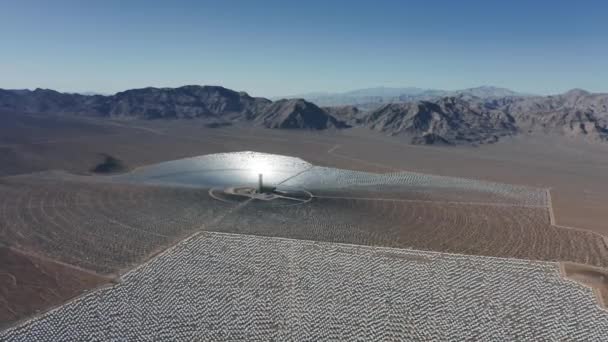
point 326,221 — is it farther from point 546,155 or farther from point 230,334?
point 546,155

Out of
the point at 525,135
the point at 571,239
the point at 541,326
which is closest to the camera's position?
the point at 541,326

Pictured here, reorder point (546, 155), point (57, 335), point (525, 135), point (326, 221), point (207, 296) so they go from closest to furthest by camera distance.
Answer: point (57, 335)
point (207, 296)
point (326, 221)
point (546, 155)
point (525, 135)

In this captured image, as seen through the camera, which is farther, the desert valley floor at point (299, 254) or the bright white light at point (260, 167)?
the bright white light at point (260, 167)

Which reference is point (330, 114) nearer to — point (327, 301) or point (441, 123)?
point (441, 123)

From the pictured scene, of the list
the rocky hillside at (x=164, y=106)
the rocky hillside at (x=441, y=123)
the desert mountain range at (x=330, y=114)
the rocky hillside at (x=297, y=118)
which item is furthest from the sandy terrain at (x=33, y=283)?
the rocky hillside at (x=164, y=106)

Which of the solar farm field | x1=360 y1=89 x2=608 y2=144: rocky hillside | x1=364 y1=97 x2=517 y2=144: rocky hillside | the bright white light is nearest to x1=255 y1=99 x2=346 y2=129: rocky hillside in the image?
x1=360 y1=89 x2=608 y2=144: rocky hillside

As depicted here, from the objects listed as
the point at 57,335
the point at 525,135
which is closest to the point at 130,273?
the point at 57,335

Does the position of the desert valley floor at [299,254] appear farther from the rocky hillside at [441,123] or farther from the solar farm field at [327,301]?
the rocky hillside at [441,123]

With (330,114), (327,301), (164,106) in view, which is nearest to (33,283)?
(327,301)
